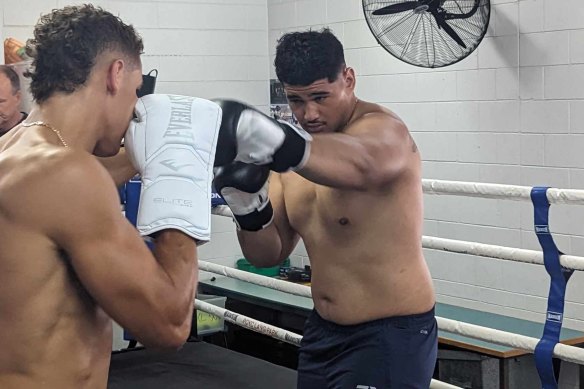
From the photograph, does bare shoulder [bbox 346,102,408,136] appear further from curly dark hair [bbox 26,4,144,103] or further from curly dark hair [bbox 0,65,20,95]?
curly dark hair [bbox 0,65,20,95]

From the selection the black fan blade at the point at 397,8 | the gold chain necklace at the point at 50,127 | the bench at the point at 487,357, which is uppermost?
the black fan blade at the point at 397,8

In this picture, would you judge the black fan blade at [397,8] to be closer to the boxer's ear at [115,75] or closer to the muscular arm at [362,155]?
the muscular arm at [362,155]

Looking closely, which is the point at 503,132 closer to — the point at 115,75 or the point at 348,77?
the point at 348,77

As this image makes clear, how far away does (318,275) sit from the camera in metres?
2.61

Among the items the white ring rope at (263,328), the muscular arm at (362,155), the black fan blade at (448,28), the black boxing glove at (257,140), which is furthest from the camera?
the black fan blade at (448,28)

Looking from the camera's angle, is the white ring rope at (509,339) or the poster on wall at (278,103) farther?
the poster on wall at (278,103)

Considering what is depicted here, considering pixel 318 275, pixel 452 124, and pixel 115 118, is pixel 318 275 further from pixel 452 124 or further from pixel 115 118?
pixel 452 124

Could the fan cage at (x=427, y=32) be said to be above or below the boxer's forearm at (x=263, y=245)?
above

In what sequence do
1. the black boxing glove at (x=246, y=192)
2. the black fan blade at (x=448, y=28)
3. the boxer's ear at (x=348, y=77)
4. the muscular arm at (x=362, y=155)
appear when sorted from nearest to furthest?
the muscular arm at (x=362, y=155), the black boxing glove at (x=246, y=192), the boxer's ear at (x=348, y=77), the black fan blade at (x=448, y=28)

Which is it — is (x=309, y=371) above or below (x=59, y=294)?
below

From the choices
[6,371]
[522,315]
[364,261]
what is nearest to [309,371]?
[364,261]

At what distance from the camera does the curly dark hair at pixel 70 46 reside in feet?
5.57

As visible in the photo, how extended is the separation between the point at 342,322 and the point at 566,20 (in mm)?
2196

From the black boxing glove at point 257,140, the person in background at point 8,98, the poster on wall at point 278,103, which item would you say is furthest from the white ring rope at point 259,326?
the poster on wall at point 278,103
